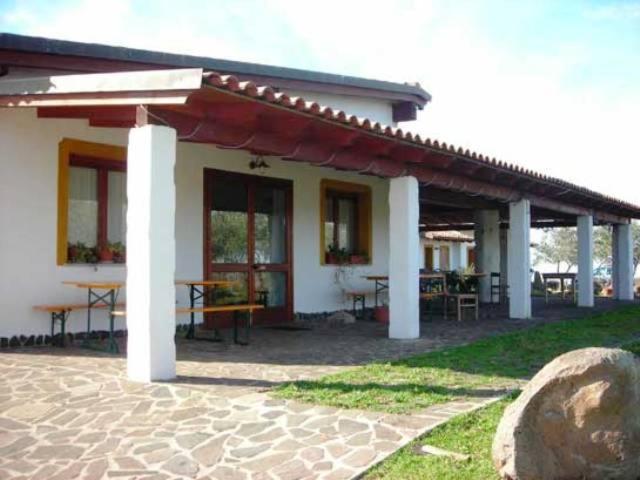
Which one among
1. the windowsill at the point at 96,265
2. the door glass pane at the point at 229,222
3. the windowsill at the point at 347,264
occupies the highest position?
the door glass pane at the point at 229,222

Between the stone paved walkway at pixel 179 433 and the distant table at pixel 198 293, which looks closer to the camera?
the stone paved walkway at pixel 179 433

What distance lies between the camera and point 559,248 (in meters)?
47.5

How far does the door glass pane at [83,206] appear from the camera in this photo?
305 inches

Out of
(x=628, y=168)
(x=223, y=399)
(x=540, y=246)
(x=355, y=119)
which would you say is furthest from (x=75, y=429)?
(x=540, y=246)

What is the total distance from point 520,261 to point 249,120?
7382 millimetres

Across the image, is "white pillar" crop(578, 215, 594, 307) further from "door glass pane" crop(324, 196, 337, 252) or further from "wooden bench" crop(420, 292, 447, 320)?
"door glass pane" crop(324, 196, 337, 252)

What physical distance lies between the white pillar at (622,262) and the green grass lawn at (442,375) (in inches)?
354

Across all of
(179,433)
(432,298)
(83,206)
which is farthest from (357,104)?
(179,433)

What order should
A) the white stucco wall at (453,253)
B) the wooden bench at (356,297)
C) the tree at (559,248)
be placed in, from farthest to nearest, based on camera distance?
the tree at (559,248) → the white stucco wall at (453,253) → the wooden bench at (356,297)

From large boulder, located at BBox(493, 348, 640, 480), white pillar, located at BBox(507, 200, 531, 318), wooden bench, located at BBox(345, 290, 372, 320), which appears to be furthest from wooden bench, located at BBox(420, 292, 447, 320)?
large boulder, located at BBox(493, 348, 640, 480)

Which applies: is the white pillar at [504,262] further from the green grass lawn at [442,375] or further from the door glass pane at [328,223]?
the green grass lawn at [442,375]

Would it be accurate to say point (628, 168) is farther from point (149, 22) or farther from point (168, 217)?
point (168, 217)

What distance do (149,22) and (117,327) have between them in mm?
4760

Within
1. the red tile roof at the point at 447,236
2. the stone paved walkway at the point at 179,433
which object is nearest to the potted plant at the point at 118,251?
the stone paved walkway at the point at 179,433
